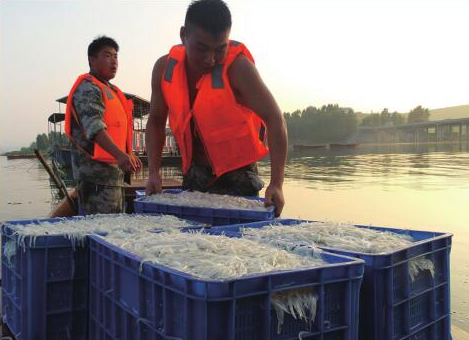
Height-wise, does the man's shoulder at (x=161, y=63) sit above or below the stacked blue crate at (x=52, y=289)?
above

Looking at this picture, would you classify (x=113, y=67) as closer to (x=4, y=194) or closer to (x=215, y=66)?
(x=215, y=66)

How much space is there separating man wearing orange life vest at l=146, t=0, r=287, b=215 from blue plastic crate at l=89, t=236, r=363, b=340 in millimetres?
1393

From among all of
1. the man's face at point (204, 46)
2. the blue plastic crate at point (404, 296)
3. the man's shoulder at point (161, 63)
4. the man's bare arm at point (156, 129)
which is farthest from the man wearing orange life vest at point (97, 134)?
the blue plastic crate at point (404, 296)

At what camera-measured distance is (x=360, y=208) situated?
11.4 m

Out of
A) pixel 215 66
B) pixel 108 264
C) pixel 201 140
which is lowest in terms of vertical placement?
pixel 108 264

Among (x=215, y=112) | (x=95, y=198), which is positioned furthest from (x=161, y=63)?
(x=95, y=198)

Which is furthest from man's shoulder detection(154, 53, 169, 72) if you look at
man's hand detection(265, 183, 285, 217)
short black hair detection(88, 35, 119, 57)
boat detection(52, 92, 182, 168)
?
boat detection(52, 92, 182, 168)

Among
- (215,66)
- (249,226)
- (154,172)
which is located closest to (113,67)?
(154,172)

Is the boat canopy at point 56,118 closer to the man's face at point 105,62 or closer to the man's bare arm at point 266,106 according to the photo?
the man's face at point 105,62

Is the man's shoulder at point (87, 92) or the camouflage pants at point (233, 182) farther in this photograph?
the man's shoulder at point (87, 92)

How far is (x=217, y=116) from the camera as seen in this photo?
344 centimetres

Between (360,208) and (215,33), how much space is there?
30.4ft

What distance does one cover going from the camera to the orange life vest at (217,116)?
11.0 feet

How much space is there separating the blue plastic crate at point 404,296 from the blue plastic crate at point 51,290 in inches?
47.2
